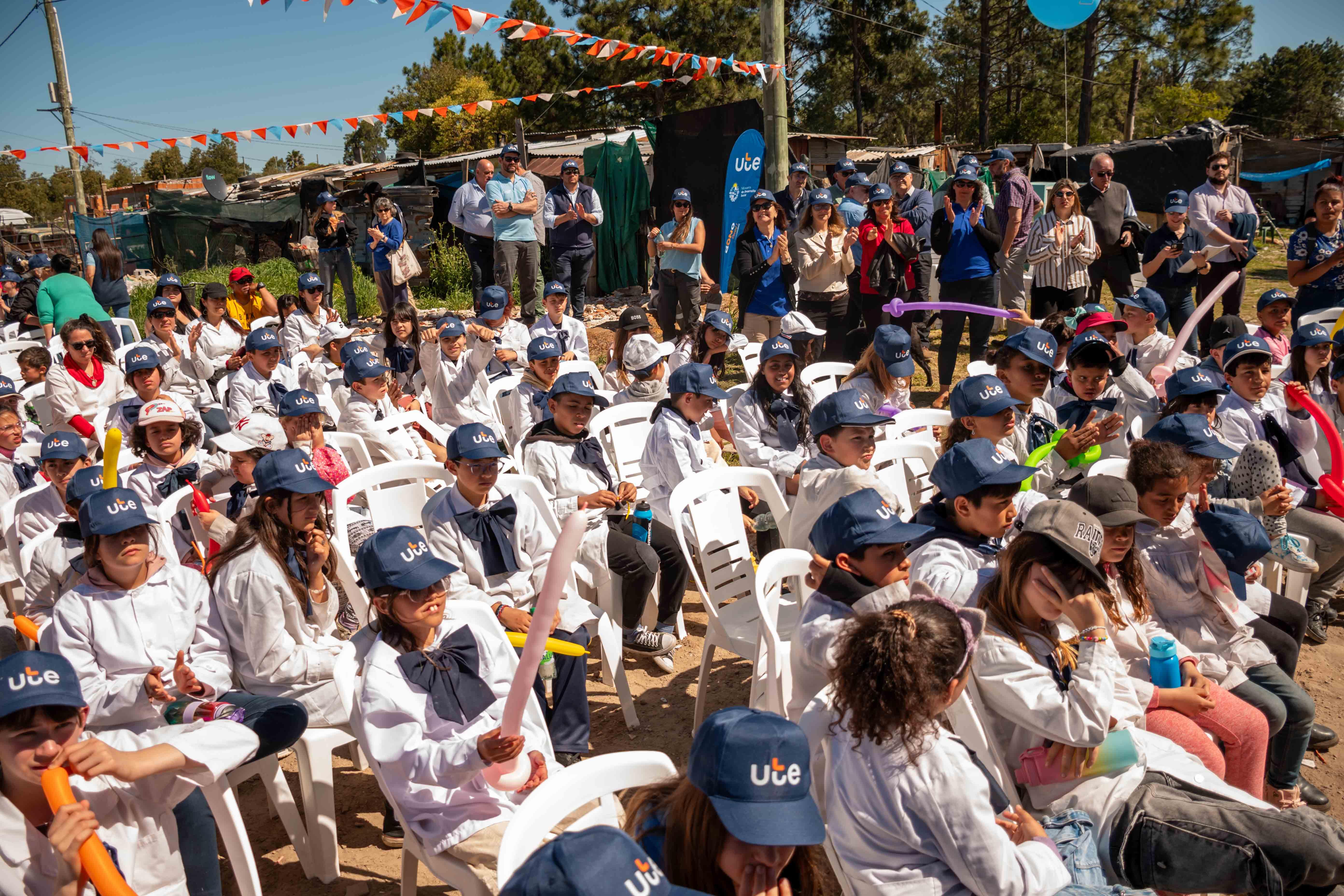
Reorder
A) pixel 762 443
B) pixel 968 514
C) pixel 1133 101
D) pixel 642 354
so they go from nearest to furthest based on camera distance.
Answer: pixel 968 514 → pixel 762 443 → pixel 642 354 → pixel 1133 101

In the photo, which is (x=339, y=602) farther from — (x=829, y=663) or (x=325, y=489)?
(x=829, y=663)

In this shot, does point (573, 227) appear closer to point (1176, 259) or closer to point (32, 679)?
point (1176, 259)

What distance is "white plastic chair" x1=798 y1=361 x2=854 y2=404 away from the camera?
20.9ft

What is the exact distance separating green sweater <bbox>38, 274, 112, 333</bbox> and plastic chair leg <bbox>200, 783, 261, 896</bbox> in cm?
711

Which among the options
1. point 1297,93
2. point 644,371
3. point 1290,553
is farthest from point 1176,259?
point 1297,93

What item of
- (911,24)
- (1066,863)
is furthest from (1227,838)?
(911,24)

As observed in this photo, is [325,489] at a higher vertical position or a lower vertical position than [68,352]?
lower

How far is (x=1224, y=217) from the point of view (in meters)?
8.16

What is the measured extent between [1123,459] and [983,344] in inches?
167

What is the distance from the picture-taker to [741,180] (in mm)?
11109

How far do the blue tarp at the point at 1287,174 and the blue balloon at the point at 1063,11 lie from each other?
503 inches

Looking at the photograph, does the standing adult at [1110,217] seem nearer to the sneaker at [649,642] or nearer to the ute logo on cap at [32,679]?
the sneaker at [649,642]

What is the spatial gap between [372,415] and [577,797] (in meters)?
4.08

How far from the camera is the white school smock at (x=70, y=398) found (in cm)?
656
